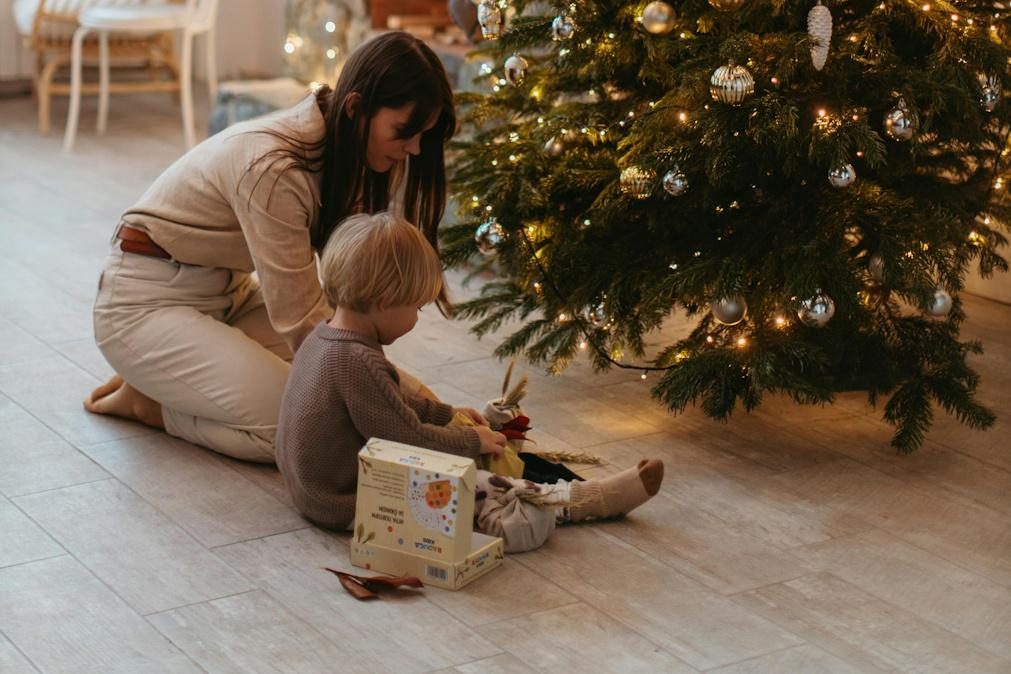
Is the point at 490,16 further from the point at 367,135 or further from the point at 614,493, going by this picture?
the point at 614,493

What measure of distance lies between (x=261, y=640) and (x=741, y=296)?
1038 millimetres

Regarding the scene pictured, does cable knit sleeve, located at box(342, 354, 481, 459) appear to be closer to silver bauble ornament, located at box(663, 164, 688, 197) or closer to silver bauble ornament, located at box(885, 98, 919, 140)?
silver bauble ornament, located at box(663, 164, 688, 197)

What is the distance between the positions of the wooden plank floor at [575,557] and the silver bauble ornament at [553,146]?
49 centimetres

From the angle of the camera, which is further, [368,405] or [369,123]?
[369,123]

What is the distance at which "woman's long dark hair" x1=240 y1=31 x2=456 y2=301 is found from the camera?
89.2 inches

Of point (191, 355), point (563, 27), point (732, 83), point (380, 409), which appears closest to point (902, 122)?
point (732, 83)

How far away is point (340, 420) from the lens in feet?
6.98

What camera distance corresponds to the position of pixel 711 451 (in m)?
2.59

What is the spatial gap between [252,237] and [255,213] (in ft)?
0.14

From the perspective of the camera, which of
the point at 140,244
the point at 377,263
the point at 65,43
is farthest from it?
the point at 65,43

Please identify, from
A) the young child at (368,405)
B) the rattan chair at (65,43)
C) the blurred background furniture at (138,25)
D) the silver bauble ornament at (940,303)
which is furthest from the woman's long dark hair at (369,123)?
the rattan chair at (65,43)

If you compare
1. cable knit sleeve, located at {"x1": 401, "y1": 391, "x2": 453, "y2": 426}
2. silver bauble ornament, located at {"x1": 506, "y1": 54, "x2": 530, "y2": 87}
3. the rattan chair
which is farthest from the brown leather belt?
the rattan chair

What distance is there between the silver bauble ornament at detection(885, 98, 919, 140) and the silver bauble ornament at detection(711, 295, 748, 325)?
1.23 ft

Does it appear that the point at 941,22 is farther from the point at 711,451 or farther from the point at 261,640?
the point at 261,640
